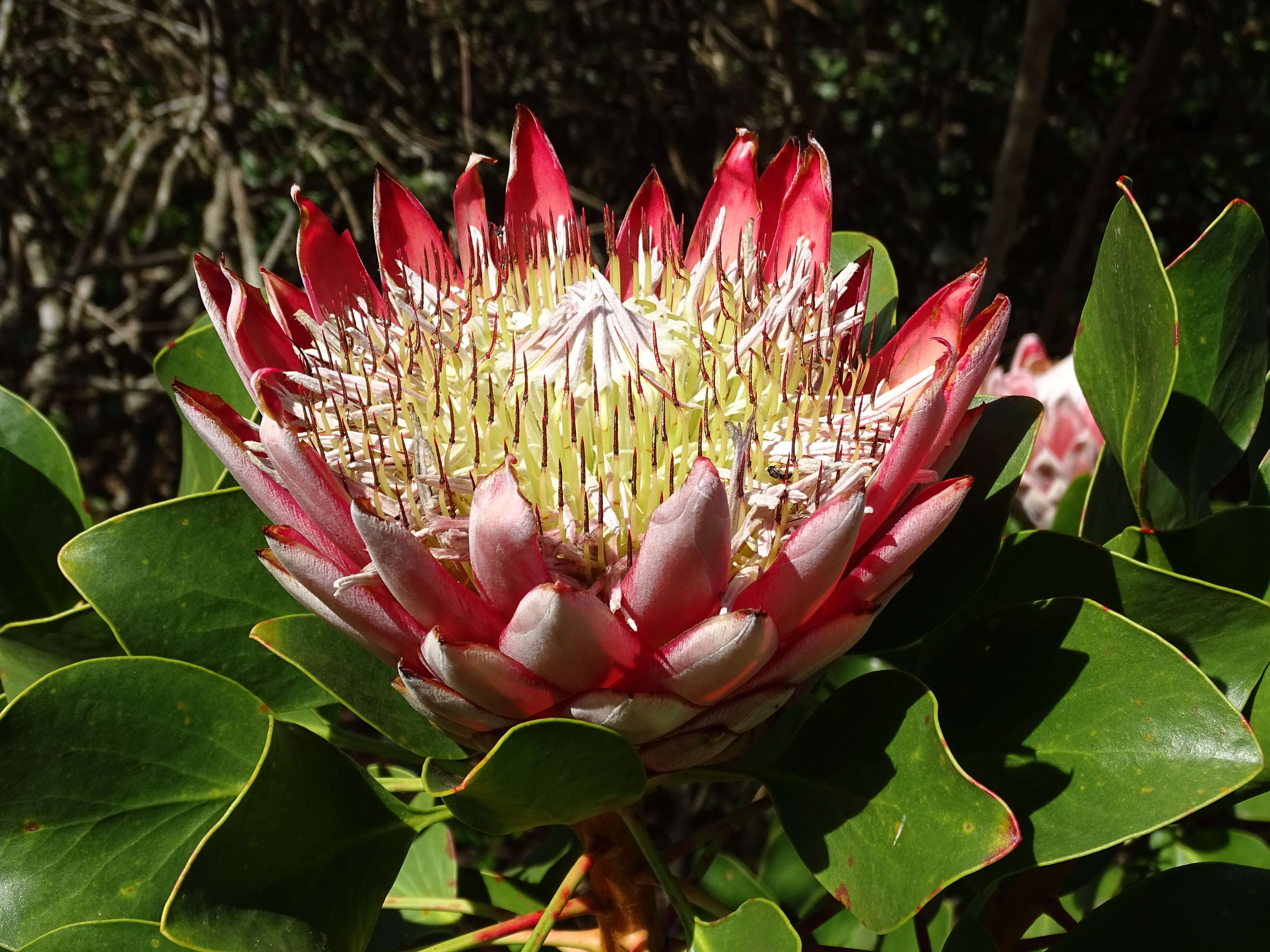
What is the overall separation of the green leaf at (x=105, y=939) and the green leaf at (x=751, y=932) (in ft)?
1.19

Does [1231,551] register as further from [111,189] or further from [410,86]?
[111,189]

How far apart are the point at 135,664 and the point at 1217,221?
87 centimetres

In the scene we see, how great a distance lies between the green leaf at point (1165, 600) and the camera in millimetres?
756

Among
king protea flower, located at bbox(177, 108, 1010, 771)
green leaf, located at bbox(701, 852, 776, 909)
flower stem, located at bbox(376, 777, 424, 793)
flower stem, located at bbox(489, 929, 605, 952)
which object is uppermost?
king protea flower, located at bbox(177, 108, 1010, 771)

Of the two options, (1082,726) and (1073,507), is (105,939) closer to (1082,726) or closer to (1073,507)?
(1082,726)

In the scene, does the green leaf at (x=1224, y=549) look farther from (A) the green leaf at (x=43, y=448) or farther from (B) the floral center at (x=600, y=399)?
(A) the green leaf at (x=43, y=448)

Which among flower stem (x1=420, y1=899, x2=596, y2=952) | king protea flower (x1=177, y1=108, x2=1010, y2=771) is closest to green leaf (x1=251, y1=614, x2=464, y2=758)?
king protea flower (x1=177, y1=108, x2=1010, y2=771)

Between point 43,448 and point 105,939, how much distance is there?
1.80ft

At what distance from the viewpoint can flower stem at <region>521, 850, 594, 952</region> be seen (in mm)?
789

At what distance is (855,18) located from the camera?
339 centimetres

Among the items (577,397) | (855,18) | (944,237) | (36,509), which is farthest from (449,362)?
(855,18)

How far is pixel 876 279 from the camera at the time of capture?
3.45 feet

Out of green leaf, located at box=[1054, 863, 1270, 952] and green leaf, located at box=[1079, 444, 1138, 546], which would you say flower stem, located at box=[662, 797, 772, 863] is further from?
green leaf, located at box=[1079, 444, 1138, 546]

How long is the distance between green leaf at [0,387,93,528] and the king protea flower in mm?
362
